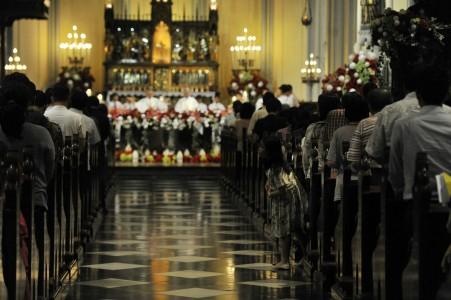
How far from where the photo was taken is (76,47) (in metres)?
36.3

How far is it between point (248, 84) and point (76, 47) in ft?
17.1

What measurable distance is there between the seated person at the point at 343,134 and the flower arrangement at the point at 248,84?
78.1 ft

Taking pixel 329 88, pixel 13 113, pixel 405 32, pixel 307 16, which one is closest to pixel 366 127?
pixel 13 113

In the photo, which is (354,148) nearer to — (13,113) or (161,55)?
(13,113)

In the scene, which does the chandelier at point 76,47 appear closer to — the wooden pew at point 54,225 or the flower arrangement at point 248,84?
the flower arrangement at point 248,84

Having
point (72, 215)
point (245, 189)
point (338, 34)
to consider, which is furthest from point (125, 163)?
point (72, 215)

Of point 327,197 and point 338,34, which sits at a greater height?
point 338,34

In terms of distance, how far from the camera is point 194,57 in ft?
118

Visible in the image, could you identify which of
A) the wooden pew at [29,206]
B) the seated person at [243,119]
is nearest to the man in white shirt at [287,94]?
the seated person at [243,119]

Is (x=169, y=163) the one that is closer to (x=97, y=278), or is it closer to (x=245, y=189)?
(x=245, y=189)

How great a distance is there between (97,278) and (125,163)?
1634cm

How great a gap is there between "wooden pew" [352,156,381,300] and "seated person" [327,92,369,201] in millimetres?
1054

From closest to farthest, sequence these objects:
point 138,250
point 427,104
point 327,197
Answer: point 427,104 → point 327,197 → point 138,250

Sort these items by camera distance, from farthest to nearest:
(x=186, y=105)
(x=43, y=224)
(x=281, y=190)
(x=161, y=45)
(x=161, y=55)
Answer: (x=161, y=55), (x=161, y=45), (x=186, y=105), (x=281, y=190), (x=43, y=224)
